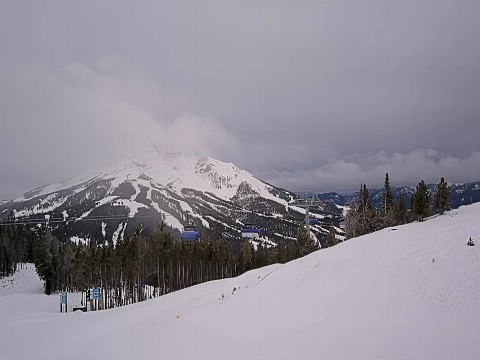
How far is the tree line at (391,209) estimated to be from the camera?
51.2 m

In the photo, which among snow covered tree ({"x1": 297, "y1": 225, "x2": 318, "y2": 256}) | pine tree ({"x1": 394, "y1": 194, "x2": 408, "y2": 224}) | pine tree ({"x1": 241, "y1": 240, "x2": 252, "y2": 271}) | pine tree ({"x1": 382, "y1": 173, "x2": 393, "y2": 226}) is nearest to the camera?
pine tree ({"x1": 394, "y1": 194, "x2": 408, "y2": 224})

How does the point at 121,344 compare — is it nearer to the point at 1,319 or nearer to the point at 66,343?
the point at 66,343

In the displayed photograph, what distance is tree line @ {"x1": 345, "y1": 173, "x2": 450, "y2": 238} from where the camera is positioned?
51.2 meters

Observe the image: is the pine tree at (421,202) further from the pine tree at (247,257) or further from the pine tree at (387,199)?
the pine tree at (247,257)

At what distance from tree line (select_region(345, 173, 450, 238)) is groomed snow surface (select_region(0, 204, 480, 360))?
101ft

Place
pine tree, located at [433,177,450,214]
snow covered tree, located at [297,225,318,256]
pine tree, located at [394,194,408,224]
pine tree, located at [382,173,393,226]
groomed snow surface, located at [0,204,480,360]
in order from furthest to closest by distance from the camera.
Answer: snow covered tree, located at [297,225,318,256] → pine tree, located at [382,173,393,226] → pine tree, located at [394,194,408,224] → pine tree, located at [433,177,450,214] → groomed snow surface, located at [0,204,480,360]

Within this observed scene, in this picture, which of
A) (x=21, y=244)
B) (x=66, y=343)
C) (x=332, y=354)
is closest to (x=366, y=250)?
(x=332, y=354)

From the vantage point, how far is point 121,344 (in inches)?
639

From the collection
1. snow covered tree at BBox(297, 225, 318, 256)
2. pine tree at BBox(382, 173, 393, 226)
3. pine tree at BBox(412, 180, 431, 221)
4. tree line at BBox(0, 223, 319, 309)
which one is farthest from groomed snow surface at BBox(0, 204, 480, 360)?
snow covered tree at BBox(297, 225, 318, 256)

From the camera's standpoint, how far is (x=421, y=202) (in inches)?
2020

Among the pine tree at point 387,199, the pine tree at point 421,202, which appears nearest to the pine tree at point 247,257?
the pine tree at point 387,199

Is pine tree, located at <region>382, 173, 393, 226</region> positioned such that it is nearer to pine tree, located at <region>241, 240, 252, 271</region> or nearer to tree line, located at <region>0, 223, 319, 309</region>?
tree line, located at <region>0, 223, 319, 309</region>

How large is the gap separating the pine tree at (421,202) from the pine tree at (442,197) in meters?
1.45

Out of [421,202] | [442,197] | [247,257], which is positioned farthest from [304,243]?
[442,197]
